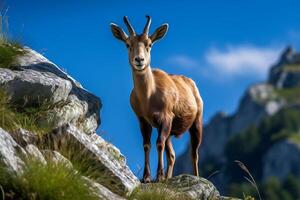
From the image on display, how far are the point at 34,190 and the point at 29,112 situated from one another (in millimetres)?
3546

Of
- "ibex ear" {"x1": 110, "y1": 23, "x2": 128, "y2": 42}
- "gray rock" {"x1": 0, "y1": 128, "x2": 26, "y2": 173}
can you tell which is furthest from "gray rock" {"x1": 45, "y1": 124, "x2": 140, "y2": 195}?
"ibex ear" {"x1": 110, "y1": 23, "x2": 128, "y2": 42}

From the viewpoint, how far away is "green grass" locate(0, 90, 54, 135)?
13.5 metres

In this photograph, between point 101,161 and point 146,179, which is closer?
point 101,161

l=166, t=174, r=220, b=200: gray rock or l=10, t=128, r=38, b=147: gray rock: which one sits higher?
l=166, t=174, r=220, b=200: gray rock

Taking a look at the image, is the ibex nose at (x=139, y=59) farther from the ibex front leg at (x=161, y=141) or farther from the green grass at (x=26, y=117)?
the green grass at (x=26, y=117)

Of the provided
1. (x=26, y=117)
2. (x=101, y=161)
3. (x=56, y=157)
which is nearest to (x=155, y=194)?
(x=101, y=161)

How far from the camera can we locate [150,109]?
17516mm

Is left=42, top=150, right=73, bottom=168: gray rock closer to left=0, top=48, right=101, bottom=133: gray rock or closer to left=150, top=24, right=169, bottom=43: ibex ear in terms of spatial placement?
left=0, top=48, right=101, bottom=133: gray rock

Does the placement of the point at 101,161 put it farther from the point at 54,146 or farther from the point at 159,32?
the point at 159,32

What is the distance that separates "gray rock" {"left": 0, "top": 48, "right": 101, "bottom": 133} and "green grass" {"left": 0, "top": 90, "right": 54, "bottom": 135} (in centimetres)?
12

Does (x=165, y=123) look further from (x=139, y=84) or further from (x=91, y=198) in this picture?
(x=91, y=198)

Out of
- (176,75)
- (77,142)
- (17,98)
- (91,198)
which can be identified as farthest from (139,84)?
(91,198)

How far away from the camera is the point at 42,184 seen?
11570 millimetres

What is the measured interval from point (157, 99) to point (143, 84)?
43 cm
